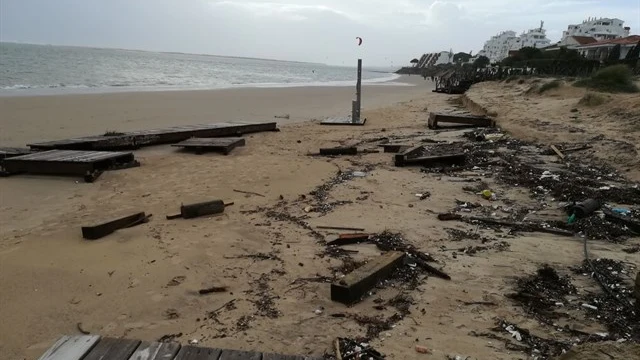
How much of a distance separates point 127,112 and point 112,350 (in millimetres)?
17433

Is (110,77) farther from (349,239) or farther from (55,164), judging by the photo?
(349,239)

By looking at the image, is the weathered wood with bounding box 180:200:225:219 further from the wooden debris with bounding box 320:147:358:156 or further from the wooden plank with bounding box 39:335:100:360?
the wooden debris with bounding box 320:147:358:156

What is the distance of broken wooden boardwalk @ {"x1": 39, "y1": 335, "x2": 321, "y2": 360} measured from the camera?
2.49 meters

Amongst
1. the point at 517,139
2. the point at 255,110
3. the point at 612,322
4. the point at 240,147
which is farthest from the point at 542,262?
the point at 255,110

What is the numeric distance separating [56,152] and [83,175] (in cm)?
138

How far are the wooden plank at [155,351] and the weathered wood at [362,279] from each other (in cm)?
155

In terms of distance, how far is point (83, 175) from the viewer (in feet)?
27.7

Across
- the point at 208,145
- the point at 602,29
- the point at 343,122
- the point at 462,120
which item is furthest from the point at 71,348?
the point at 602,29

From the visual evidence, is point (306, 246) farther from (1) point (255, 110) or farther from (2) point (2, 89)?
(2) point (2, 89)

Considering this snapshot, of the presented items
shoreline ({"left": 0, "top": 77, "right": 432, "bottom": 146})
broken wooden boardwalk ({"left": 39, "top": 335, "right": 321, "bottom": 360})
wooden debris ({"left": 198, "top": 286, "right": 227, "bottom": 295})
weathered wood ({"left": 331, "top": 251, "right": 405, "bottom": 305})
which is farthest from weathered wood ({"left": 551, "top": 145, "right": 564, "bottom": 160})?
shoreline ({"left": 0, "top": 77, "right": 432, "bottom": 146})

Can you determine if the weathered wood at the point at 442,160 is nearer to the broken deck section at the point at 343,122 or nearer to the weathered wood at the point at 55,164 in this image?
the weathered wood at the point at 55,164

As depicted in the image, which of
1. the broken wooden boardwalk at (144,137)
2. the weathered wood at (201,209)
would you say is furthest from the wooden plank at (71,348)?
the broken wooden boardwalk at (144,137)

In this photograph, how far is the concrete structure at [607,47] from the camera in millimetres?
56438

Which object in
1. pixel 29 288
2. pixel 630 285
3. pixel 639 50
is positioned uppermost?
pixel 639 50
